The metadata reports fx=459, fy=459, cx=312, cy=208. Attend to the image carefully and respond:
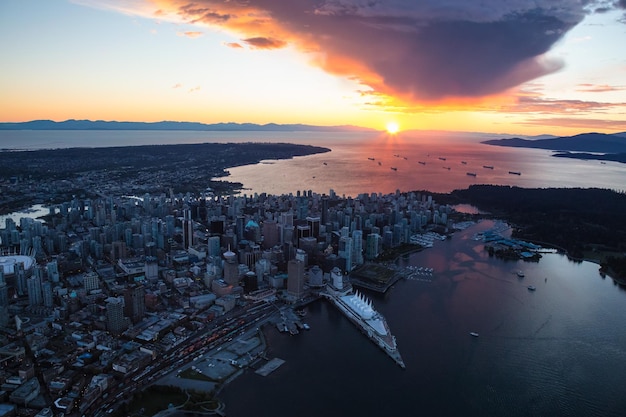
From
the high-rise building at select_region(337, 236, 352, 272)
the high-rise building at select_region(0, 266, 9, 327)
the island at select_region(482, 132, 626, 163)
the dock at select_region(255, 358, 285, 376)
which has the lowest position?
the dock at select_region(255, 358, 285, 376)

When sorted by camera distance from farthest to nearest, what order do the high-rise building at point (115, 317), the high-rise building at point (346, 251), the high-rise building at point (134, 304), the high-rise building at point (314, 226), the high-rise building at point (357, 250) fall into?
the high-rise building at point (314, 226)
the high-rise building at point (357, 250)
the high-rise building at point (346, 251)
the high-rise building at point (134, 304)
the high-rise building at point (115, 317)

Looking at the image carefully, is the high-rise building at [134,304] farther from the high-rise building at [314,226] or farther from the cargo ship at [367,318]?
the high-rise building at [314,226]

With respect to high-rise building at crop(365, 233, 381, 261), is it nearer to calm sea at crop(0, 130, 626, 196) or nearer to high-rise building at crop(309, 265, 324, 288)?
high-rise building at crop(309, 265, 324, 288)

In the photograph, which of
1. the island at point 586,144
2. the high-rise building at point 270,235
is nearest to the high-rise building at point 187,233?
the high-rise building at point 270,235

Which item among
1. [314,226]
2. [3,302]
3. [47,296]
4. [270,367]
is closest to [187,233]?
[314,226]

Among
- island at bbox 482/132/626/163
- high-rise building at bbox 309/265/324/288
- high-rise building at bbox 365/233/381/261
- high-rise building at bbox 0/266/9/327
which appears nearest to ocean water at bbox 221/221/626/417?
high-rise building at bbox 309/265/324/288
